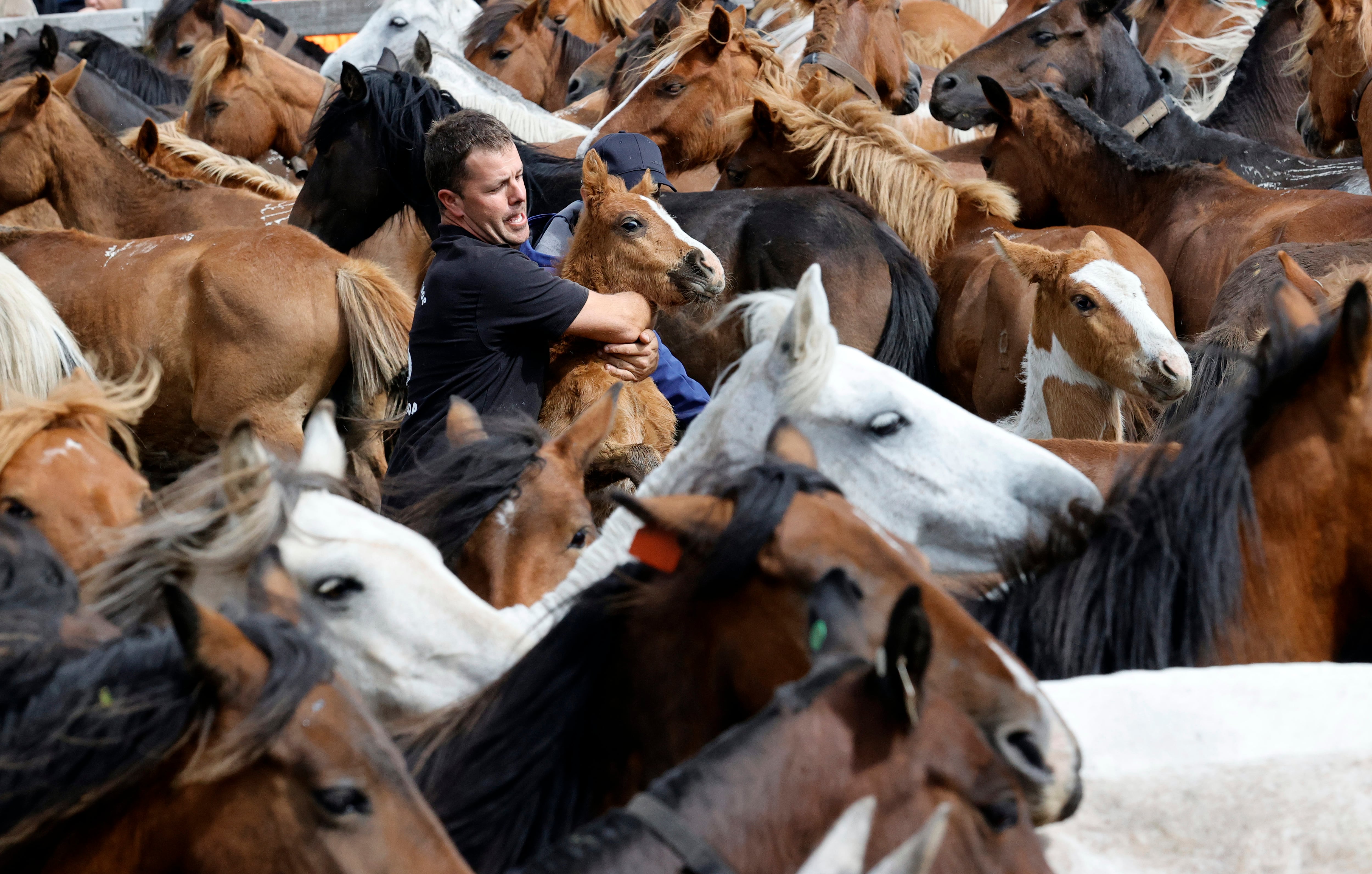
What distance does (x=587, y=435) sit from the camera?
3.25 meters

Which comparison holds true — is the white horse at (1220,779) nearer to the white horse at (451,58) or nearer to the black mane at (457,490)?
the black mane at (457,490)

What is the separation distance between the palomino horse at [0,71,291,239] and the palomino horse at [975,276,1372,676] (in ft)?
17.8

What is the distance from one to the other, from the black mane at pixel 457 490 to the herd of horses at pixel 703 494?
1 cm

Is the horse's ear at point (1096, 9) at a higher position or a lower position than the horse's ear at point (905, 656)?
lower

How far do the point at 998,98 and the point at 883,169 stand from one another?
0.70 meters

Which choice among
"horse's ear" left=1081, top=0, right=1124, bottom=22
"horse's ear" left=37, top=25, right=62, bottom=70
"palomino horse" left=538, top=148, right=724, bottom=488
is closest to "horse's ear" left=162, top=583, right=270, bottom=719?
"palomino horse" left=538, top=148, right=724, bottom=488

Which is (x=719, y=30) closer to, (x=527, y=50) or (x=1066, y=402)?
(x=1066, y=402)

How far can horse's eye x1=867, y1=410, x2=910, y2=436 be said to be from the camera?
102 inches

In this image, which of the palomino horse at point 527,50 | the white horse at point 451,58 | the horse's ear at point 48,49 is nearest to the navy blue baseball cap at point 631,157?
the white horse at point 451,58

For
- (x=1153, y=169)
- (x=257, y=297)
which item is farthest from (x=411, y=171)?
(x=1153, y=169)

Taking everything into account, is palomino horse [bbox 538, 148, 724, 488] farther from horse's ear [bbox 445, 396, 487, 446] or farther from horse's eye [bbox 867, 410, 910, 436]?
horse's eye [bbox 867, 410, 910, 436]

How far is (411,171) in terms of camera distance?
18.9 feet

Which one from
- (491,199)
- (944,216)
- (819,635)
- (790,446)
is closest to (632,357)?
(491,199)

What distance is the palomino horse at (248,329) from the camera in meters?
5.28
